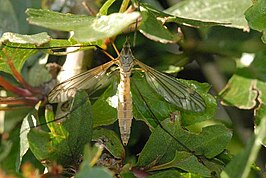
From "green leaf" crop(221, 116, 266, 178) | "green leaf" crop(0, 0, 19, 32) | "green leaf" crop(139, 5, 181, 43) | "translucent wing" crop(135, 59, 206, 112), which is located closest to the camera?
"green leaf" crop(221, 116, 266, 178)

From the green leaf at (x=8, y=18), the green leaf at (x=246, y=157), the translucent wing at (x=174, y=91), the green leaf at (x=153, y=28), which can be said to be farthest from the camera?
the green leaf at (x=8, y=18)

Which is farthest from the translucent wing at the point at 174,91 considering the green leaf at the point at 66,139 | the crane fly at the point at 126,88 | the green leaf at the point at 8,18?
the green leaf at the point at 8,18

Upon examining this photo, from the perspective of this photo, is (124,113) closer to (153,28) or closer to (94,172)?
(153,28)

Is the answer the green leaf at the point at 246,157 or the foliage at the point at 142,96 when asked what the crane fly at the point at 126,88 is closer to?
the foliage at the point at 142,96

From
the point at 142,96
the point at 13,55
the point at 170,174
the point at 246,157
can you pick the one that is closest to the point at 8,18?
the point at 13,55

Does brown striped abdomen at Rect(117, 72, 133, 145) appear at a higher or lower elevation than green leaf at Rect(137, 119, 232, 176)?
higher

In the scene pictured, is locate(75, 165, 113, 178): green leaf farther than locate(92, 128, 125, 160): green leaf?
No

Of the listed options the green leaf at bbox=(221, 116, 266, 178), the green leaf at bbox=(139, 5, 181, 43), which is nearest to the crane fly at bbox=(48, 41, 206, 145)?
the green leaf at bbox=(139, 5, 181, 43)

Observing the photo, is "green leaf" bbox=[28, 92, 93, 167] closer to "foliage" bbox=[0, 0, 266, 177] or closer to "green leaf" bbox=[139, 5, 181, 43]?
"foliage" bbox=[0, 0, 266, 177]
